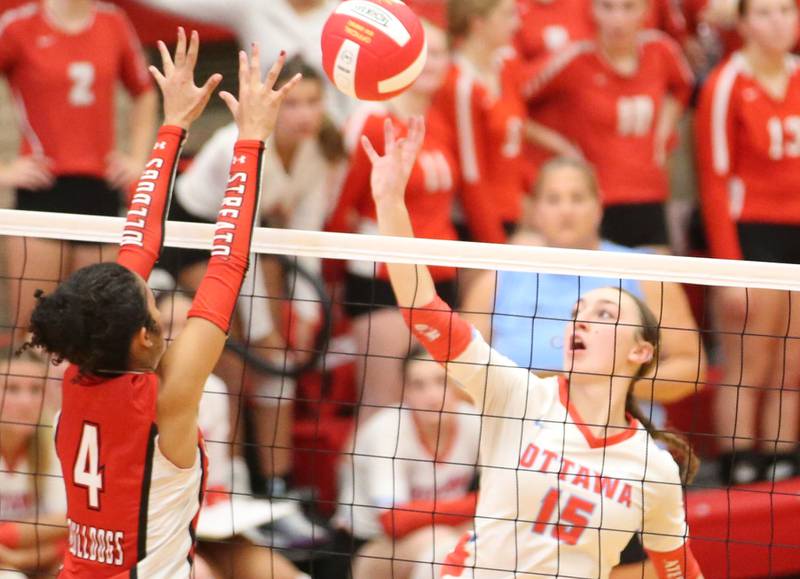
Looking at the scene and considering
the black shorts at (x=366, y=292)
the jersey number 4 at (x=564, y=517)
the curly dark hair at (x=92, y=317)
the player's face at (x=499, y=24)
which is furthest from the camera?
the player's face at (x=499, y=24)

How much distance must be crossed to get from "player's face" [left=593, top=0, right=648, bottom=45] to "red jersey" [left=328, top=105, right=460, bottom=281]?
0.94 meters

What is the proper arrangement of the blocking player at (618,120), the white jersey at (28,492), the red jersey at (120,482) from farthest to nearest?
the blocking player at (618,120)
the white jersey at (28,492)
the red jersey at (120,482)

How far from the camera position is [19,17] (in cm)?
520

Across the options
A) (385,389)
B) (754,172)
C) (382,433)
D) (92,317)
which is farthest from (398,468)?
(754,172)

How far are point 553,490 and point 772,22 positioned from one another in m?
2.86

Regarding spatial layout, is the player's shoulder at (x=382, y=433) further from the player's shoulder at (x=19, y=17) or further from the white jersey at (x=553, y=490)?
the player's shoulder at (x=19, y=17)

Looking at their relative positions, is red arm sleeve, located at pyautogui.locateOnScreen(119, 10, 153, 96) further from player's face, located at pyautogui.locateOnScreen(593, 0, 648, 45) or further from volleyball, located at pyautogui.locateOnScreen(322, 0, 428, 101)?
player's face, located at pyautogui.locateOnScreen(593, 0, 648, 45)

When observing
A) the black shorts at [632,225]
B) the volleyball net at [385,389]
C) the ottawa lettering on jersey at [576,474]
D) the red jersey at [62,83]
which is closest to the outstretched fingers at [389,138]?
the volleyball net at [385,389]

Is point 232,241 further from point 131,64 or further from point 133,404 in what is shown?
point 131,64

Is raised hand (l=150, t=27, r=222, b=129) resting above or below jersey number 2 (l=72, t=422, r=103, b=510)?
above

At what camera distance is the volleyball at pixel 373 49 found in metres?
3.71

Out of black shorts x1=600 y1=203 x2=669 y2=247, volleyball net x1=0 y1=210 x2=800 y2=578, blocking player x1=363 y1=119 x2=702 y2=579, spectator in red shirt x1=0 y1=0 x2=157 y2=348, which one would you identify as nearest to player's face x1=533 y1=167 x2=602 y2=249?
volleyball net x1=0 y1=210 x2=800 y2=578

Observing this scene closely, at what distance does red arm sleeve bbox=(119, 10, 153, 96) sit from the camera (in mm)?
5402

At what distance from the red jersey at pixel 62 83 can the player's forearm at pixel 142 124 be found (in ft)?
0.41
